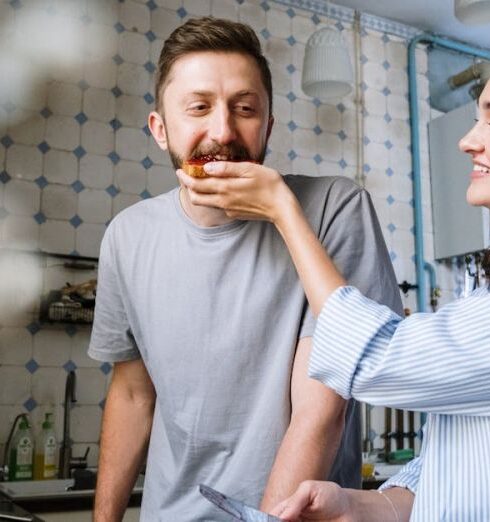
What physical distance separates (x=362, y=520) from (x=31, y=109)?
2816mm

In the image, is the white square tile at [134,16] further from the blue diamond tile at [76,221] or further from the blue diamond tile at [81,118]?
the blue diamond tile at [76,221]

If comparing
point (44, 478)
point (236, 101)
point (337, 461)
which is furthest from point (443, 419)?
point (44, 478)

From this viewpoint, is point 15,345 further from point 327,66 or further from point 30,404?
point 327,66

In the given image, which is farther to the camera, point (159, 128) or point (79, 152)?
point (79, 152)

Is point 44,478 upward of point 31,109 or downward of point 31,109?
downward

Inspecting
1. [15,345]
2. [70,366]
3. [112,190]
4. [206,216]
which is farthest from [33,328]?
[206,216]

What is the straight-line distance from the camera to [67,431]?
125 inches

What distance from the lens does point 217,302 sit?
1406 mm

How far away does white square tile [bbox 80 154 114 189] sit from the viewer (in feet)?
11.3

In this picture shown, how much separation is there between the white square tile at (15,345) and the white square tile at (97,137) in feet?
3.05

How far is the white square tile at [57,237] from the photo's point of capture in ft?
10.9

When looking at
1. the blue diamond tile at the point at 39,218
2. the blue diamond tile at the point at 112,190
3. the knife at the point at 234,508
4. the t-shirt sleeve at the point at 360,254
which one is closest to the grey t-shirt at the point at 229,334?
the t-shirt sleeve at the point at 360,254

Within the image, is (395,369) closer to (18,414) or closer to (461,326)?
(461,326)

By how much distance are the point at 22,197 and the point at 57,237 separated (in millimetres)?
239
